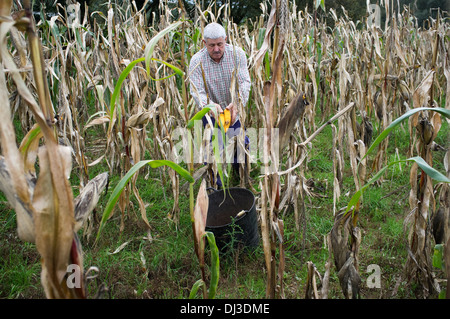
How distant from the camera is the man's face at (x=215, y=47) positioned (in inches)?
79.2

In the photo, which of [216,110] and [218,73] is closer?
[216,110]

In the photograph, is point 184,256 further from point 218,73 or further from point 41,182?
point 218,73

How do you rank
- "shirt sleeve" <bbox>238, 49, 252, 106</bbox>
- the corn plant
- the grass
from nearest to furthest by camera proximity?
the corn plant, the grass, "shirt sleeve" <bbox>238, 49, 252, 106</bbox>

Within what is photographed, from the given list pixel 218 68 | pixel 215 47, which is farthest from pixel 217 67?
pixel 215 47

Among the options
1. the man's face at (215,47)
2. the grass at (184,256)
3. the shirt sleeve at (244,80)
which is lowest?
the grass at (184,256)

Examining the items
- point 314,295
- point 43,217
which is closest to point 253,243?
point 314,295

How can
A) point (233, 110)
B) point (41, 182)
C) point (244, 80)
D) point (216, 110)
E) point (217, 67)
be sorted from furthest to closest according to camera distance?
1. point (217, 67)
2. point (244, 80)
3. point (233, 110)
4. point (216, 110)
5. point (41, 182)

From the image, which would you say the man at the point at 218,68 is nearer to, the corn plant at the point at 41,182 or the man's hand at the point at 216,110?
the man's hand at the point at 216,110

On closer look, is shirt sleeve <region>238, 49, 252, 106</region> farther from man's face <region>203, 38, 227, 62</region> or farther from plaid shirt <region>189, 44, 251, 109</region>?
man's face <region>203, 38, 227, 62</region>

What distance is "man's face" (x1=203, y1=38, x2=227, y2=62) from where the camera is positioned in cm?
201

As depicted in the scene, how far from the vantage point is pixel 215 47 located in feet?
6.68

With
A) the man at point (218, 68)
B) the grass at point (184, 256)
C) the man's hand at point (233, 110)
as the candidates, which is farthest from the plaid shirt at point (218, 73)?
the grass at point (184, 256)

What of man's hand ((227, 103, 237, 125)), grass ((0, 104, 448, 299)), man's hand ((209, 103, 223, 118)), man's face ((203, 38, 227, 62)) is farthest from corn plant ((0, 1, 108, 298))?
man's face ((203, 38, 227, 62))
